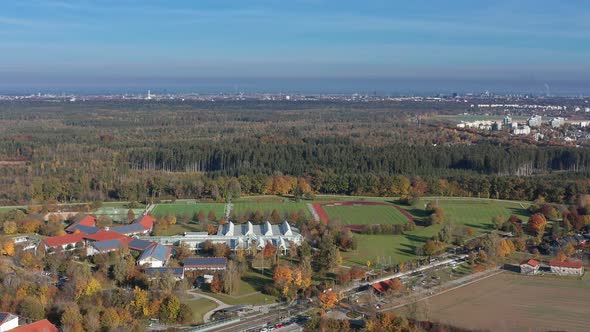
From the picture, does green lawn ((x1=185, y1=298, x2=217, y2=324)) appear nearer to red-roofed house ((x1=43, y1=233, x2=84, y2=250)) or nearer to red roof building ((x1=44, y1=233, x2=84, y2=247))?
red-roofed house ((x1=43, y1=233, x2=84, y2=250))

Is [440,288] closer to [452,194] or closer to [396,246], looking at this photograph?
[396,246]

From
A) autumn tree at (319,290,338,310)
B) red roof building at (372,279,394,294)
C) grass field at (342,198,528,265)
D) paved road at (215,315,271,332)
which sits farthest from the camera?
grass field at (342,198,528,265)

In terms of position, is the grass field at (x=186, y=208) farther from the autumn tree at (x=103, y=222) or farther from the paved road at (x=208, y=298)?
the paved road at (x=208, y=298)

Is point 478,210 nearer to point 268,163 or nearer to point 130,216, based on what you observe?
point 268,163

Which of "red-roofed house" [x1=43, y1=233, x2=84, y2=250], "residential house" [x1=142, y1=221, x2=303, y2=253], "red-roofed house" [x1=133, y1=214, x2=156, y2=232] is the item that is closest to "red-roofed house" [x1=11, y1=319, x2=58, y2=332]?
"red-roofed house" [x1=43, y1=233, x2=84, y2=250]

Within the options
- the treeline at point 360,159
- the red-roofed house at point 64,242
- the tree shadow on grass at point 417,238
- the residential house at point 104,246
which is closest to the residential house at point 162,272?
the residential house at point 104,246

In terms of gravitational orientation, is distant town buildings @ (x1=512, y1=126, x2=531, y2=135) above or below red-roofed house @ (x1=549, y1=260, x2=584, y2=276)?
above

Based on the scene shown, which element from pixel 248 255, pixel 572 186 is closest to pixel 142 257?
pixel 248 255
